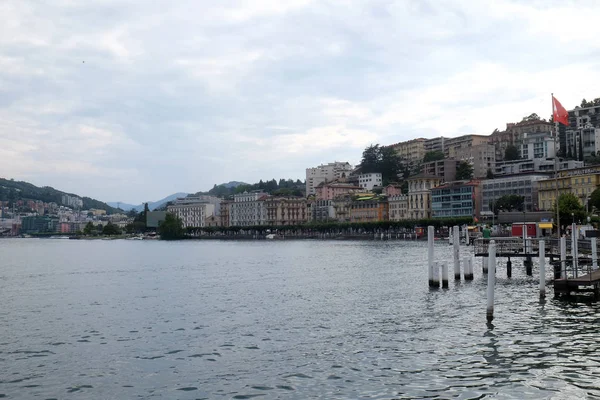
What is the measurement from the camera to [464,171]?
174875 mm

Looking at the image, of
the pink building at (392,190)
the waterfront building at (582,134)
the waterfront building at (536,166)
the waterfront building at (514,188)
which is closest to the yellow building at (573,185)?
the waterfront building at (514,188)

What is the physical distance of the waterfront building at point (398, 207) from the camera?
17625cm

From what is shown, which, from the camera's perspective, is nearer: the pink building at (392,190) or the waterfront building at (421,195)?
the waterfront building at (421,195)

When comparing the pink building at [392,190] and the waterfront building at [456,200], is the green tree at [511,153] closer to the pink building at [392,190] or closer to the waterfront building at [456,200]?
the waterfront building at [456,200]

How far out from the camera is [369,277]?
49438 mm

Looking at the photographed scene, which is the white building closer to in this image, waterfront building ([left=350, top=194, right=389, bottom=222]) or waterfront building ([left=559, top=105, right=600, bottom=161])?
waterfront building ([left=559, top=105, right=600, bottom=161])

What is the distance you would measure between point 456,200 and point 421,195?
15.0m

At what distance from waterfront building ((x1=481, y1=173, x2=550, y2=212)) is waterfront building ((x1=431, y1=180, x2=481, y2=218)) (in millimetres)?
2166

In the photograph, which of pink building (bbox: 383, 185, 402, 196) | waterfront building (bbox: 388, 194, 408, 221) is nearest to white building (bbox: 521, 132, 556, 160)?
waterfront building (bbox: 388, 194, 408, 221)

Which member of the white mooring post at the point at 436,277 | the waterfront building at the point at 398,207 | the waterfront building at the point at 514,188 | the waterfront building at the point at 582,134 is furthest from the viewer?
the waterfront building at the point at 398,207

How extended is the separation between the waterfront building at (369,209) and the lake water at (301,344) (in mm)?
145522

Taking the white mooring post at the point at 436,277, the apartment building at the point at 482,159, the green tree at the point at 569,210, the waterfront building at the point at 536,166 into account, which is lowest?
the white mooring post at the point at 436,277

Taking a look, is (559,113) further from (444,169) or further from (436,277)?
(444,169)

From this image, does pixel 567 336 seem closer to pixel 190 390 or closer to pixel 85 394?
pixel 190 390
